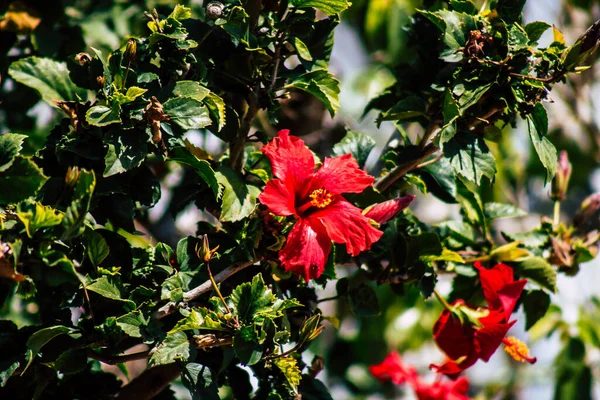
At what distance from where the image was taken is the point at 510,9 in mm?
1023

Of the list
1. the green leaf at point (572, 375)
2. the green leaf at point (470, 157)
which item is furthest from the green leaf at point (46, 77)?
the green leaf at point (572, 375)

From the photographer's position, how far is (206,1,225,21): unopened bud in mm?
944

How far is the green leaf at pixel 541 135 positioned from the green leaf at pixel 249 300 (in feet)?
1.31

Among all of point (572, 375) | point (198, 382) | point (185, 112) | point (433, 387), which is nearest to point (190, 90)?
point (185, 112)

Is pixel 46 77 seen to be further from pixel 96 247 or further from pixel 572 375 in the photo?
pixel 572 375

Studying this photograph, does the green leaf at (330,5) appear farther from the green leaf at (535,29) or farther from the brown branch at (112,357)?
the brown branch at (112,357)

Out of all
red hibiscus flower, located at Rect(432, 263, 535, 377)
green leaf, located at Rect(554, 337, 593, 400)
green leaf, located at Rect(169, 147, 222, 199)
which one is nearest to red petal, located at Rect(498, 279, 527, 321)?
red hibiscus flower, located at Rect(432, 263, 535, 377)

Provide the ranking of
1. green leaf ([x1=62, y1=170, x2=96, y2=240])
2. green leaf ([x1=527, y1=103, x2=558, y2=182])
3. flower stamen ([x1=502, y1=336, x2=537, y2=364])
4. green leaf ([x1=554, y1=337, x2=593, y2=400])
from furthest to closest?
green leaf ([x1=554, y1=337, x2=593, y2=400]) < flower stamen ([x1=502, y1=336, x2=537, y2=364]) < green leaf ([x1=527, y1=103, x2=558, y2=182]) < green leaf ([x1=62, y1=170, x2=96, y2=240])

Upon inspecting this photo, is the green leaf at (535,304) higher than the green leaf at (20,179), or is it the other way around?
the green leaf at (20,179)

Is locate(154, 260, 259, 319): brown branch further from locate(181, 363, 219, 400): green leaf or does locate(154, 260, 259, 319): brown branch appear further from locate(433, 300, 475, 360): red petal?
locate(433, 300, 475, 360): red petal

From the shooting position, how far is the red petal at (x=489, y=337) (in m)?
1.08

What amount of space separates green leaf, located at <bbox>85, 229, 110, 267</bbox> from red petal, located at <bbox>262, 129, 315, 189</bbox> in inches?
8.8

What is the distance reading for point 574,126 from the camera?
8.76 ft

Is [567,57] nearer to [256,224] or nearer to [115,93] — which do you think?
[256,224]
